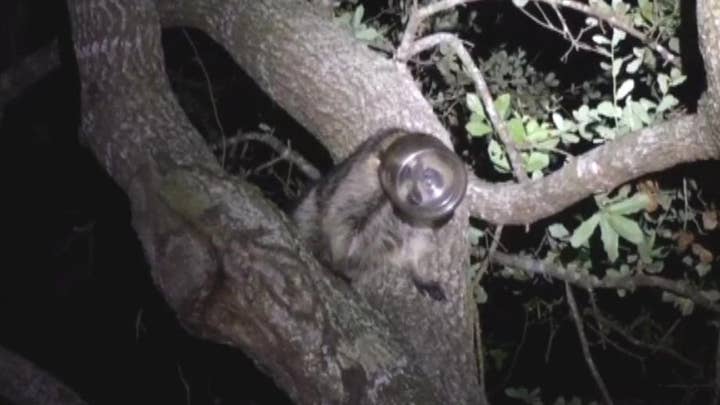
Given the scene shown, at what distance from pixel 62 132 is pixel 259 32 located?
12.6 ft

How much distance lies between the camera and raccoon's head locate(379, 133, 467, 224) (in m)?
3.23

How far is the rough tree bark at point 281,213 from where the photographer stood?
282cm

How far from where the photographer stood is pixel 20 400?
426 centimetres

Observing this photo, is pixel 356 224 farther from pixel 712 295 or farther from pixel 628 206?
pixel 712 295

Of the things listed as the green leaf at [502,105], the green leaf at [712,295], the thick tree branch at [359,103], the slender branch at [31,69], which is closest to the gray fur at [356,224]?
the thick tree branch at [359,103]

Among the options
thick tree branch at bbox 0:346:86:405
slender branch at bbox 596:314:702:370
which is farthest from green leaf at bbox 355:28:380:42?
thick tree branch at bbox 0:346:86:405

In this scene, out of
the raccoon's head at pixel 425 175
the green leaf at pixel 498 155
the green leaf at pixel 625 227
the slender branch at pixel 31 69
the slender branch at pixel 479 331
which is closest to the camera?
the raccoon's head at pixel 425 175

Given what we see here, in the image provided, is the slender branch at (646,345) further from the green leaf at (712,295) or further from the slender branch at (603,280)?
the green leaf at (712,295)

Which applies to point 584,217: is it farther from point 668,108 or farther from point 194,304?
point 194,304

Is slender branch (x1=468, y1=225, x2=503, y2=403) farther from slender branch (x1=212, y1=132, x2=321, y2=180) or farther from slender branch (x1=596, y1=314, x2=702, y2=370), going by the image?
slender branch (x1=212, y1=132, x2=321, y2=180)

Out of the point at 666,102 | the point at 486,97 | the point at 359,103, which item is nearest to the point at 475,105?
the point at 486,97

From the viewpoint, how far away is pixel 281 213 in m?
3.08

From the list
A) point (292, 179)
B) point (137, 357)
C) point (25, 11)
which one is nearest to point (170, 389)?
point (137, 357)

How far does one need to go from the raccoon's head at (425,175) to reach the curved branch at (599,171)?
34 cm
